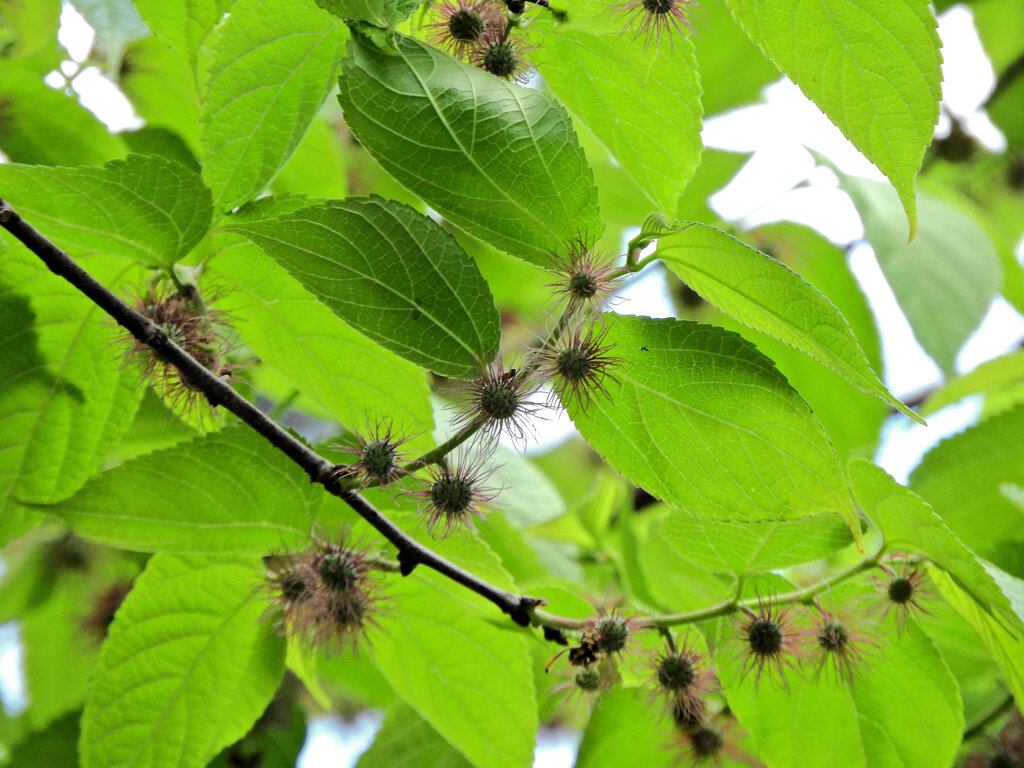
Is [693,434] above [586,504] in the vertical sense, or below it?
below

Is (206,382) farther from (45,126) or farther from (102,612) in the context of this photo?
(102,612)

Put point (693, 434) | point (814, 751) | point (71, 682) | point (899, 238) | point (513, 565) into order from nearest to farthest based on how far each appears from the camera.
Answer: point (693, 434) < point (814, 751) < point (513, 565) < point (899, 238) < point (71, 682)

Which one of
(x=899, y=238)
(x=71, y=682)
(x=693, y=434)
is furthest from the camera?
(x=71, y=682)

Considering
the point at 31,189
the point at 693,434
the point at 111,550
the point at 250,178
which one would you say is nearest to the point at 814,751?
the point at 693,434

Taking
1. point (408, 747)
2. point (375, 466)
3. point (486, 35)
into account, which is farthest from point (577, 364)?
point (408, 747)

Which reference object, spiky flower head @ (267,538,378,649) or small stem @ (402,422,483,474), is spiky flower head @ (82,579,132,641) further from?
small stem @ (402,422,483,474)

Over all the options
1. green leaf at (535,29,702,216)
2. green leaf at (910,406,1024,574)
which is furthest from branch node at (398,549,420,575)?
green leaf at (910,406,1024,574)

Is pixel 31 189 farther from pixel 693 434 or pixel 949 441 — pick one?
pixel 949 441
